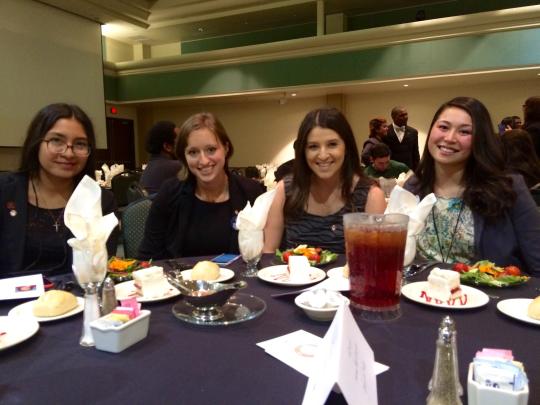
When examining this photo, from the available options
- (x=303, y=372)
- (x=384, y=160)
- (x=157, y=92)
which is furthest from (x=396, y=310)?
(x=157, y=92)

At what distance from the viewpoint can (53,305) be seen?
3.44ft

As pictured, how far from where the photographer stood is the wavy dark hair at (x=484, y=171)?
5.76ft

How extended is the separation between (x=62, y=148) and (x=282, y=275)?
1.11 meters

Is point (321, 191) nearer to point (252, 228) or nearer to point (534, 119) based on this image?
point (252, 228)

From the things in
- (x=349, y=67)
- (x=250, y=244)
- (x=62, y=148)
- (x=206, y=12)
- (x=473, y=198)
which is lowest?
(x=250, y=244)

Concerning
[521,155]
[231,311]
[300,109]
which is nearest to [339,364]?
[231,311]

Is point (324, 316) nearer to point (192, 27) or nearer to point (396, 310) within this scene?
point (396, 310)

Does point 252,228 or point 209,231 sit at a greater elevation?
point 252,228

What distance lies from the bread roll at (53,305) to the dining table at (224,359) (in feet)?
0.09

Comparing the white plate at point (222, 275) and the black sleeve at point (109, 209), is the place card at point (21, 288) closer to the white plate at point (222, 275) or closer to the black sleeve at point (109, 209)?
the white plate at point (222, 275)

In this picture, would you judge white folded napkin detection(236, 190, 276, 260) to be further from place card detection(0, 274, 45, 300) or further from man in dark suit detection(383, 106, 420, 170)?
man in dark suit detection(383, 106, 420, 170)

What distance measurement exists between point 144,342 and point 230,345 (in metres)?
0.19

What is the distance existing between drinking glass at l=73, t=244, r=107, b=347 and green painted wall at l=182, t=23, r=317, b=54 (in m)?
8.02

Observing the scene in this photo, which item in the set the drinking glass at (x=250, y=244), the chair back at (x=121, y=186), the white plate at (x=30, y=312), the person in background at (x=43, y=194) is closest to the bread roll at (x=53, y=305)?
the white plate at (x=30, y=312)
